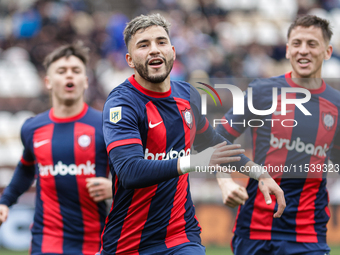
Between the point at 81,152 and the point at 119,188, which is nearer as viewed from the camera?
the point at 119,188

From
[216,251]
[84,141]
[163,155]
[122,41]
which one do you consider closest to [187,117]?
[163,155]

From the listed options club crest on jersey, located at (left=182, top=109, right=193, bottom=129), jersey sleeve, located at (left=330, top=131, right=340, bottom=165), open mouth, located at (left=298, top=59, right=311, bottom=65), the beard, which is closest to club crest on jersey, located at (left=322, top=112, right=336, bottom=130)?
jersey sleeve, located at (left=330, top=131, right=340, bottom=165)

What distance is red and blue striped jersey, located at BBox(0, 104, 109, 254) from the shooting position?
4.47m

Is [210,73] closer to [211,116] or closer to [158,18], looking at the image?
[211,116]

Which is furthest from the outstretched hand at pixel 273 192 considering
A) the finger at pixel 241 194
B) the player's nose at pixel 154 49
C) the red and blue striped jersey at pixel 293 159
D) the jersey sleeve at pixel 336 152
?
the jersey sleeve at pixel 336 152

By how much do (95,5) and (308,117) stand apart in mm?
10785

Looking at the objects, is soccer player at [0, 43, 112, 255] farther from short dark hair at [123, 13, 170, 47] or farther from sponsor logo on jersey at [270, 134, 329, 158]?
sponsor logo on jersey at [270, 134, 329, 158]

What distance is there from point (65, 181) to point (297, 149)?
7.15ft

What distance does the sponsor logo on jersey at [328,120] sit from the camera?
4152mm

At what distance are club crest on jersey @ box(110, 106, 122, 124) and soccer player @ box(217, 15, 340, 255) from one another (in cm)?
120

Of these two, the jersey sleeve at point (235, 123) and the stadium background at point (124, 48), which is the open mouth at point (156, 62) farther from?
the stadium background at point (124, 48)

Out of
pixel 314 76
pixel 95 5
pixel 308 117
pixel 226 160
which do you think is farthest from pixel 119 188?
pixel 95 5

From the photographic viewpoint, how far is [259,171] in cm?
337

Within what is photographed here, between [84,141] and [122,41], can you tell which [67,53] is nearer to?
[84,141]
